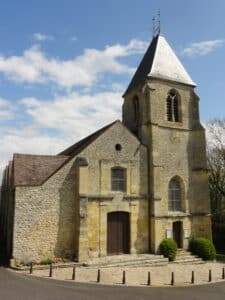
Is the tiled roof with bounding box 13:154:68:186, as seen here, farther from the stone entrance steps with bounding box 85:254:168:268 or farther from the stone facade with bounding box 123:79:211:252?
the stone facade with bounding box 123:79:211:252

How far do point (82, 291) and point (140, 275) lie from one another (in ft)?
14.6

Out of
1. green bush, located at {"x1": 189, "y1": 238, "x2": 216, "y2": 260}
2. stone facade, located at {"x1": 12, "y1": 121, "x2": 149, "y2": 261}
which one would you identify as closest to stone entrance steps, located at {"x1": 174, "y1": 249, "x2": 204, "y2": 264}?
green bush, located at {"x1": 189, "y1": 238, "x2": 216, "y2": 260}

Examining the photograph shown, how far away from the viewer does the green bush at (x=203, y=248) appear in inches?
904

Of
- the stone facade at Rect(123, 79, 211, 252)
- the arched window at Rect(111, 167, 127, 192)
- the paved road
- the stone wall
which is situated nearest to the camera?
the paved road

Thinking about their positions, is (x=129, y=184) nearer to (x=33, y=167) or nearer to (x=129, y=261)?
(x=129, y=261)

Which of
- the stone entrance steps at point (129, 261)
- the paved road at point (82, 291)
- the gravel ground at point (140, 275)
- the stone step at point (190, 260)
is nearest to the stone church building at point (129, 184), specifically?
the stone entrance steps at point (129, 261)

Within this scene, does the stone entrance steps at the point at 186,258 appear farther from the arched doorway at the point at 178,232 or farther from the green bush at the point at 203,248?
the arched doorway at the point at 178,232

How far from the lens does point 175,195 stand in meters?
24.6

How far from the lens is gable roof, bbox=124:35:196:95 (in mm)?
25641

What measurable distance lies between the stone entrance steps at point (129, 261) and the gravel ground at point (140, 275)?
41cm

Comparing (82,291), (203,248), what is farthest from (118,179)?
(82,291)

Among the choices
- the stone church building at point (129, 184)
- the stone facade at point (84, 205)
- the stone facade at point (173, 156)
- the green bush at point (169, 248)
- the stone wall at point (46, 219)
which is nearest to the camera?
the stone wall at point (46, 219)

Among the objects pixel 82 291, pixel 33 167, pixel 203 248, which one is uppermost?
pixel 33 167

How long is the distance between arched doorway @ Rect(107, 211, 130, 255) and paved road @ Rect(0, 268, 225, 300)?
6.40m
